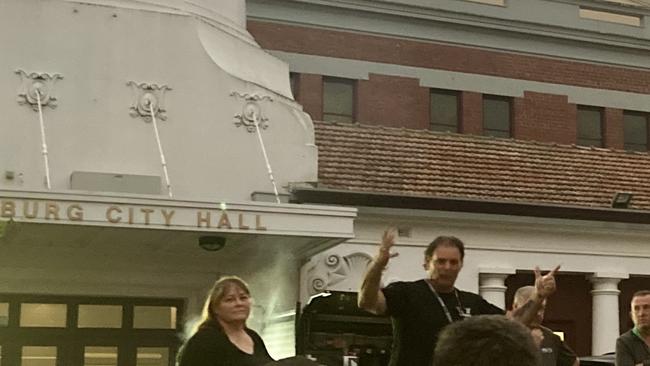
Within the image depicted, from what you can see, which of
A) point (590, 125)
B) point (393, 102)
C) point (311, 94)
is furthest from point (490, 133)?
point (311, 94)

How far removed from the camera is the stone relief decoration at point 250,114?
13.8m

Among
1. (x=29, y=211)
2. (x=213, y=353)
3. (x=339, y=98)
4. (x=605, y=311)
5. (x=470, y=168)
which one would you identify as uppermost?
(x=339, y=98)

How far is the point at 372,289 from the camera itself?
19.5 ft

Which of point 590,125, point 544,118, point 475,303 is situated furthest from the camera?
point 590,125

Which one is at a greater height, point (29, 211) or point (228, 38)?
point (228, 38)

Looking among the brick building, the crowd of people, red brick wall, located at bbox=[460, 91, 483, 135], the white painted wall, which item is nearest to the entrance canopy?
the white painted wall

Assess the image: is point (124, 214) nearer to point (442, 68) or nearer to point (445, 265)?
point (445, 265)

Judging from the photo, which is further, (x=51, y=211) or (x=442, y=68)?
(x=442, y=68)

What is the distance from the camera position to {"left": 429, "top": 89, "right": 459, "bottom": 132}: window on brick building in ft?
65.6

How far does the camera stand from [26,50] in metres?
12.9

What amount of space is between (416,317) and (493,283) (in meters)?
9.06

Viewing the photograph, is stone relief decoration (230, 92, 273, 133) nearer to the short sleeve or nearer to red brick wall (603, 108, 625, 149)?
the short sleeve

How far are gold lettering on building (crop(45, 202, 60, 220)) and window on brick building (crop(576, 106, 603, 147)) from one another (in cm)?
1292

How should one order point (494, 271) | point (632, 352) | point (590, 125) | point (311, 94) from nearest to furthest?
point (632, 352) → point (494, 271) → point (311, 94) → point (590, 125)
